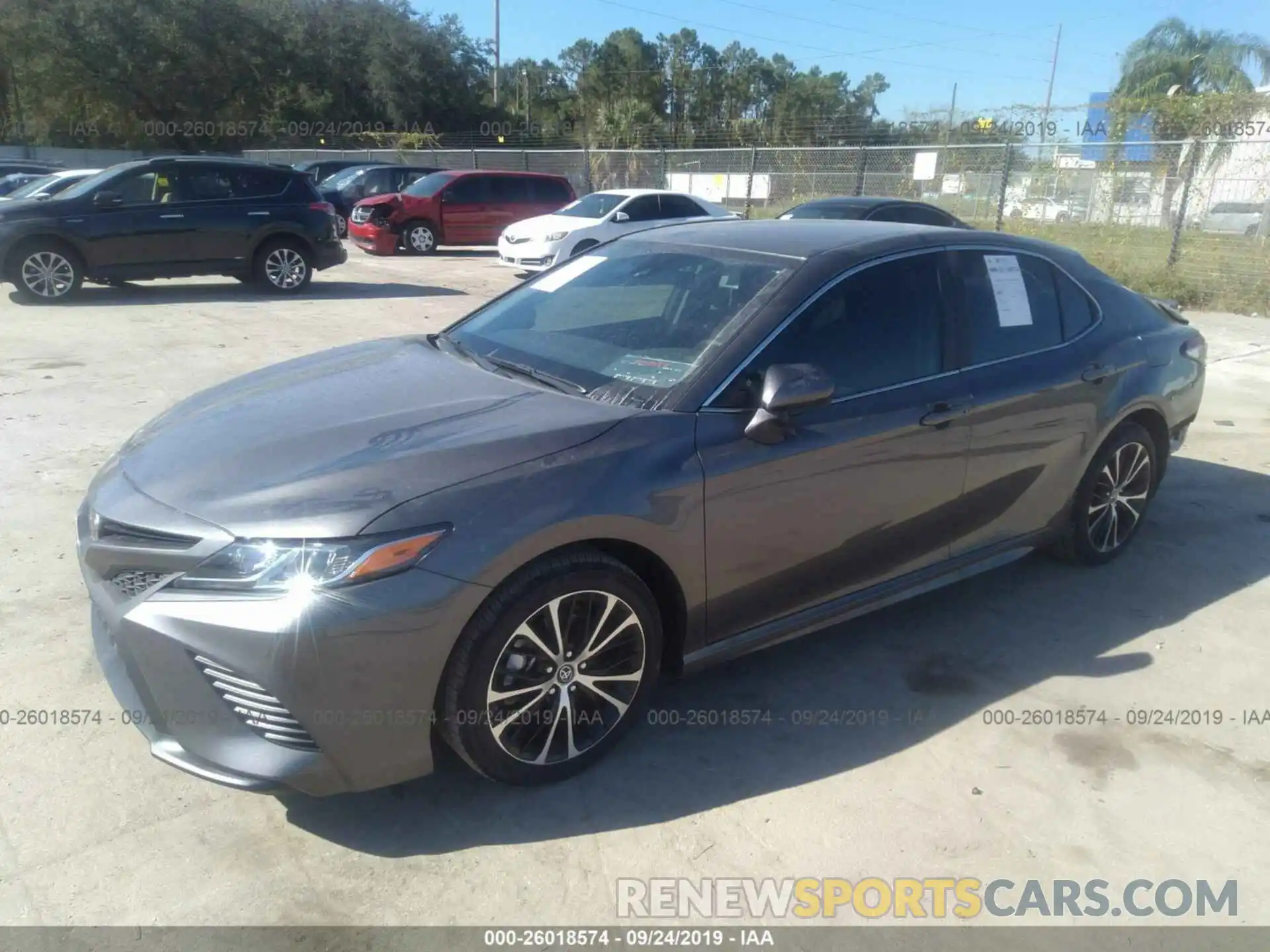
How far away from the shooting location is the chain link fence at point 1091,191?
14484 millimetres

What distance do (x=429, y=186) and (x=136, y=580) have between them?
17777 mm

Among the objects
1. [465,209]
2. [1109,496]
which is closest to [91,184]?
[465,209]

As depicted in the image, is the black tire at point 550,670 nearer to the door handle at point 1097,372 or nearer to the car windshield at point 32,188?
the door handle at point 1097,372

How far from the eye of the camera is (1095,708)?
11.9 ft

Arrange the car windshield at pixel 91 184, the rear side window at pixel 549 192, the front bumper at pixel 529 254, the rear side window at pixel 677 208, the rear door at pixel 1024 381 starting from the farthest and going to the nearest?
the rear side window at pixel 549 192 < the rear side window at pixel 677 208 < the front bumper at pixel 529 254 < the car windshield at pixel 91 184 < the rear door at pixel 1024 381

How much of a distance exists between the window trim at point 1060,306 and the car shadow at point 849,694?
1.13 m

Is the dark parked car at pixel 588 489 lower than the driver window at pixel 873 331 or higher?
lower

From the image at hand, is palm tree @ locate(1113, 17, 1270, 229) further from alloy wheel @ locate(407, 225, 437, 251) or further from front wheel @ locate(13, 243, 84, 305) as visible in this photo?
front wheel @ locate(13, 243, 84, 305)

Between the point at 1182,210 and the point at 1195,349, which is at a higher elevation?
the point at 1182,210

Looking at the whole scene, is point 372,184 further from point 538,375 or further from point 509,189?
point 538,375

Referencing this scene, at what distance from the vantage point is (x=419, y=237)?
19.2 meters

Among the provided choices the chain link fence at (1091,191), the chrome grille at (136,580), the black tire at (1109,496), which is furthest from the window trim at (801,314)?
the chain link fence at (1091,191)

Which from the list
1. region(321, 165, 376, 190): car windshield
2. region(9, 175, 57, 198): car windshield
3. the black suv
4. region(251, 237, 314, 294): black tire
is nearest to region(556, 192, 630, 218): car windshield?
the black suv

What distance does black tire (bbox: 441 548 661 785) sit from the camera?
2754mm
